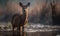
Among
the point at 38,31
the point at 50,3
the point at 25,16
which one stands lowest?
the point at 38,31

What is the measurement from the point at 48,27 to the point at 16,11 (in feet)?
2.64

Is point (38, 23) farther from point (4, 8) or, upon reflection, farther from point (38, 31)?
point (4, 8)

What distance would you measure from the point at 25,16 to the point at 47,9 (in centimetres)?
55

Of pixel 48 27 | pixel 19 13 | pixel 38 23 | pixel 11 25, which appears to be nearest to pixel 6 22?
pixel 11 25

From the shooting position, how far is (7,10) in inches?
135

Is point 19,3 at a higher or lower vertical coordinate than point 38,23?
higher

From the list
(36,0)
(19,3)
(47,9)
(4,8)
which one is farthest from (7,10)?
(47,9)

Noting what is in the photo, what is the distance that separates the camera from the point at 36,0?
3494 millimetres

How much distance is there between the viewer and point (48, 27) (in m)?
3.46

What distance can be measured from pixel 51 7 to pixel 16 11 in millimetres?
796

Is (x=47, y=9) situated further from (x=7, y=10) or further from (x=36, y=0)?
(x=7, y=10)

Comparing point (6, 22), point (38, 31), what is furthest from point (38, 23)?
point (6, 22)

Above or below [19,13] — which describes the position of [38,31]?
below

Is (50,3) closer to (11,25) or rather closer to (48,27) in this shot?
(48,27)
